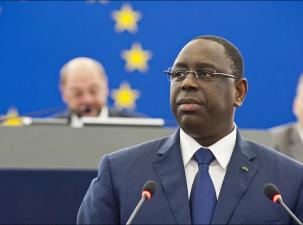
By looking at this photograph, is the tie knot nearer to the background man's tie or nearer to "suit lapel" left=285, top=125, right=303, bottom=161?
the background man's tie

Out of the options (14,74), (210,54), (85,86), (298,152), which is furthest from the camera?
(14,74)

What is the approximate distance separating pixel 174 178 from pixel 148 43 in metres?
3.84

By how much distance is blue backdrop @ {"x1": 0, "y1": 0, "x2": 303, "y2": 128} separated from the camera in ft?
20.1

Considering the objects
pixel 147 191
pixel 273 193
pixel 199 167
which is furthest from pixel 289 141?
pixel 147 191

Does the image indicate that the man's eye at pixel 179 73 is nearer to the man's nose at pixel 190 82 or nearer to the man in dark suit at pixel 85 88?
the man's nose at pixel 190 82

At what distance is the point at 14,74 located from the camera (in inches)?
241

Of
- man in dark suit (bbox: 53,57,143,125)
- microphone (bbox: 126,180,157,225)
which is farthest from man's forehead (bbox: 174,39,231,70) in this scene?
man in dark suit (bbox: 53,57,143,125)

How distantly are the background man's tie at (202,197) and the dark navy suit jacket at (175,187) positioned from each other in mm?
29

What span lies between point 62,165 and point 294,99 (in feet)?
10.9

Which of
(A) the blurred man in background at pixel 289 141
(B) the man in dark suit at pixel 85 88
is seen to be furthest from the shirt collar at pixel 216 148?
(B) the man in dark suit at pixel 85 88

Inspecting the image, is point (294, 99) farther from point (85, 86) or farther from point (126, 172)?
point (126, 172)

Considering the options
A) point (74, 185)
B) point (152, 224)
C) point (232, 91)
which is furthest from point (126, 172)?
point (74, 185)

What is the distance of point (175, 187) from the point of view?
249cm

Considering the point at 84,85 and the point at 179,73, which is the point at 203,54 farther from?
the point at 84,85
